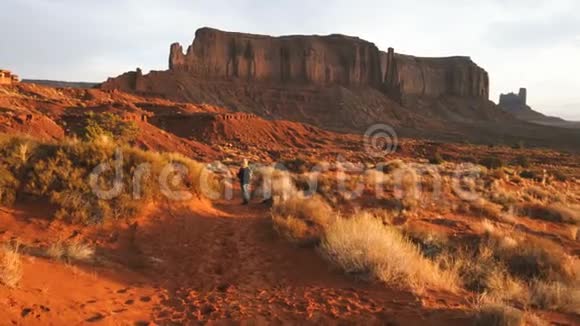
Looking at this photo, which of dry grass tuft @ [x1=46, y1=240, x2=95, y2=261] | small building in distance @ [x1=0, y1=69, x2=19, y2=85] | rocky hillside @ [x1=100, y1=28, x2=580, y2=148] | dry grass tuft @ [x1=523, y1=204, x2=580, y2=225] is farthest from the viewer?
rocky hillside @ [x1=100, y1=28, x2=580, y2=148]

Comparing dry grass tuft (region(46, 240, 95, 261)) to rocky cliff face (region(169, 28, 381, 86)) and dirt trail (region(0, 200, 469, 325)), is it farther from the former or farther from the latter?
rocky cliff face (region(169, 28, 381, 86))

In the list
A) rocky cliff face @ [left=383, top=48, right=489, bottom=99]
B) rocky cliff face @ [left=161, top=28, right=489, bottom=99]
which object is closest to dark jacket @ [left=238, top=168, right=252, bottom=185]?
rocky cliff face @ [left=161, top=28, right=489, bottom=99]

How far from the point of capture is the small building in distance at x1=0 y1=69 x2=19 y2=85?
129 feet

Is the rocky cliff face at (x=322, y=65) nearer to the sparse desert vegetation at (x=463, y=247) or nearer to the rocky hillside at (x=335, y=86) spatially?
the rocky hillside at (x=335, y=86)

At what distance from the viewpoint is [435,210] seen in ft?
43.4

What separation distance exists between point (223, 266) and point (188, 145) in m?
24.1

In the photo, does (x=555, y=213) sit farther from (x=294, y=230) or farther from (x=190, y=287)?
(x=190, y=287)

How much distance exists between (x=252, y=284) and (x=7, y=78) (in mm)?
43621

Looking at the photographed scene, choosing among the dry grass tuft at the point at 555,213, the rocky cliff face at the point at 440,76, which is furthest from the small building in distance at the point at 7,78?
the rocky cliff face at the point at 440,76

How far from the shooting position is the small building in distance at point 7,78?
39.2 meters

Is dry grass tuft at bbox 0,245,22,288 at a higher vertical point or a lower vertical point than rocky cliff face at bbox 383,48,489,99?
lower

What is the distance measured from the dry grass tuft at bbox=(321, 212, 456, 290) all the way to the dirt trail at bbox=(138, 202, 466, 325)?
0.67 ft

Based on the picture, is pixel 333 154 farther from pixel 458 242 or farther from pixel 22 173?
pixel 22 173

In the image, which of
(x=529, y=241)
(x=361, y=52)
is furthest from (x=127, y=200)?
(x=361, y=52)
